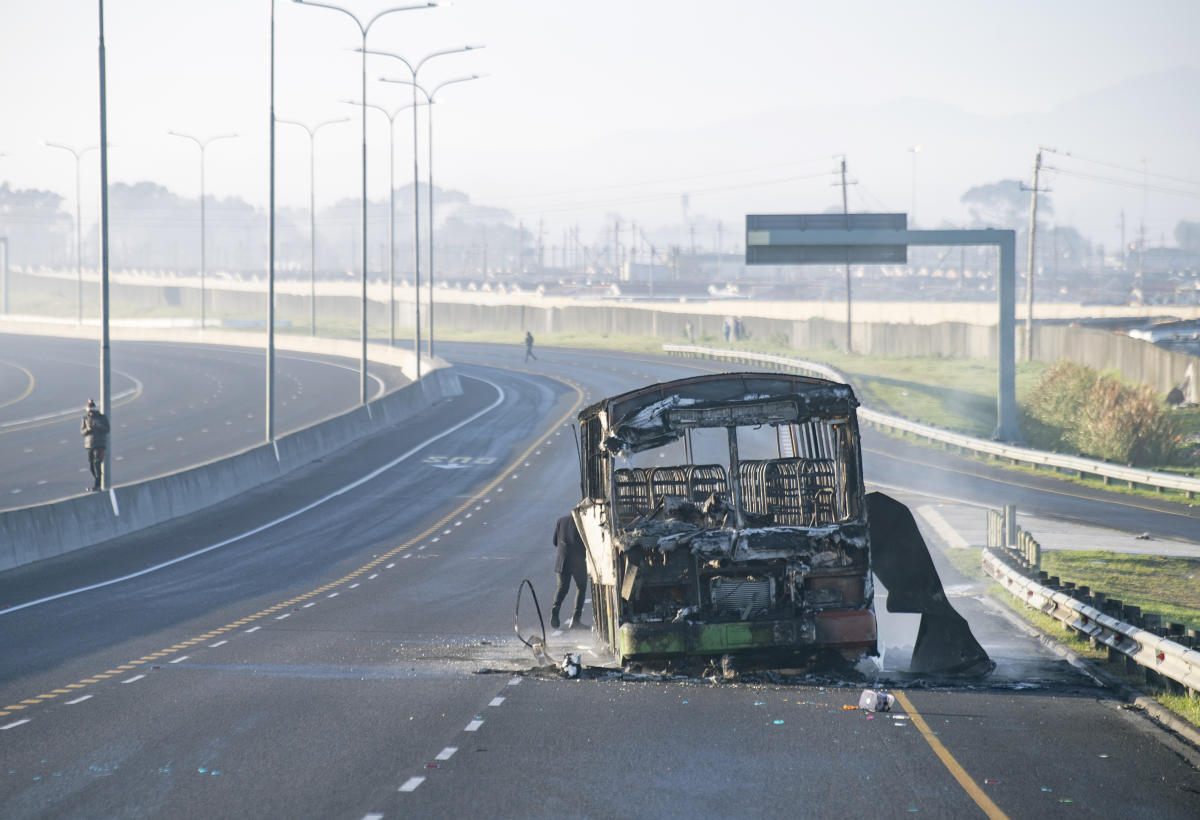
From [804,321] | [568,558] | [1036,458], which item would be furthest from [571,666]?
[804,321]

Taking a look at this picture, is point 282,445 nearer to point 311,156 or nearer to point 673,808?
point 673,808

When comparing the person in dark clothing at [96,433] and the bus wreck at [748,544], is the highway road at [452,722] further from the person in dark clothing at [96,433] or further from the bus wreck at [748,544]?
the person in dark clothing at [96,433]

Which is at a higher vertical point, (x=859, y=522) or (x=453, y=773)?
(x=859, y=522)

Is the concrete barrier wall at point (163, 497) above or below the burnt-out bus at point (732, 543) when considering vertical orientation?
below

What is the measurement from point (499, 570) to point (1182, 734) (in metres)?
13.6

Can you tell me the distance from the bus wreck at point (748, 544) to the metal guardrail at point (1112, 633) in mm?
1481

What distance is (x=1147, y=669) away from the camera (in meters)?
13.7

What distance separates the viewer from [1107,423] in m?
42.8

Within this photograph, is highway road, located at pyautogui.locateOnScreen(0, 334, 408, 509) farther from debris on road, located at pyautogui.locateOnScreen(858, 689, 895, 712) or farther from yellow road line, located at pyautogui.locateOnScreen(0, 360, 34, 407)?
debris on road, located at pyautogui.locateOnScreen(858, 689, 895, 712)

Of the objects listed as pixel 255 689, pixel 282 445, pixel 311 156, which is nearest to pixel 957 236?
pixel 282 445

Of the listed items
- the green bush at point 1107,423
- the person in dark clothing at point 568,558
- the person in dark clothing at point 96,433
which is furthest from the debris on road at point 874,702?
the green bush at point 1107,423

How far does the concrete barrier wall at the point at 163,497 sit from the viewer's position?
24.3 meters

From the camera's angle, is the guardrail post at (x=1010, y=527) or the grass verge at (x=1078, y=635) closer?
the grass verge at (x=1078, y=635)

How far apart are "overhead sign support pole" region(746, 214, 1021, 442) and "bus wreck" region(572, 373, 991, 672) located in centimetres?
2650
